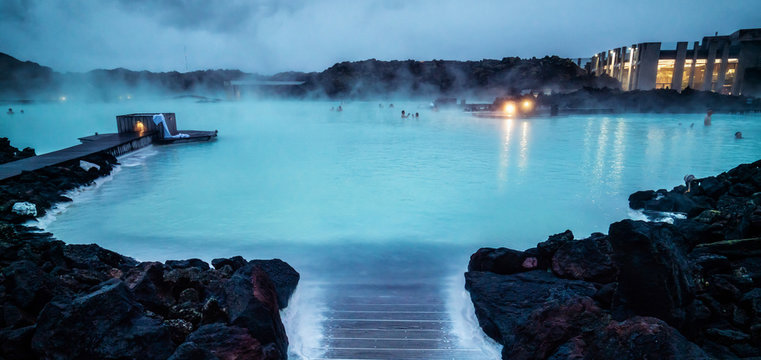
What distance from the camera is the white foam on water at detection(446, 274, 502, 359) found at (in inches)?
113

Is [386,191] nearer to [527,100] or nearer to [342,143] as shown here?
[342,143]

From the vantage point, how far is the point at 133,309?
2.29 metres

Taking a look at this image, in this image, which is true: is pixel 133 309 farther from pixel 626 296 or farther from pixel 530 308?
pixel 626 296

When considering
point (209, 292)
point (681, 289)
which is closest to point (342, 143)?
point (209, 292)

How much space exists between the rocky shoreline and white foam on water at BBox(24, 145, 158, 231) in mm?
2684

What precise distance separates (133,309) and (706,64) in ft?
148

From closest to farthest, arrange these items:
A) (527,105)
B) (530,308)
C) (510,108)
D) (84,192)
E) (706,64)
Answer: (530,308)
(84,192)
(527,105)
(510,108)
(706,64)

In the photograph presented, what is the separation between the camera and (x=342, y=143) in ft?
50.6

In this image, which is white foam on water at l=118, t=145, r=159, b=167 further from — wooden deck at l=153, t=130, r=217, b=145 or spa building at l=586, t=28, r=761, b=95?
spa building at l=586, t=28, r=761, b=95

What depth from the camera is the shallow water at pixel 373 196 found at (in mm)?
5340

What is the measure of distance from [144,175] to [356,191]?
504cm

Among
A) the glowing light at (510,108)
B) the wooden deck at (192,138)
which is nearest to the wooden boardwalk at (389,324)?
the wooden deck at (192,138)

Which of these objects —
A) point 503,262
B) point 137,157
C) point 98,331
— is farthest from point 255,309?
point 137,157

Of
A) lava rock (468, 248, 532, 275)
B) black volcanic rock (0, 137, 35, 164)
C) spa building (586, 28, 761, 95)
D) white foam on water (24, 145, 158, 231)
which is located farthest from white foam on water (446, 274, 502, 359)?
spa building (586, 28, 761, 95)
